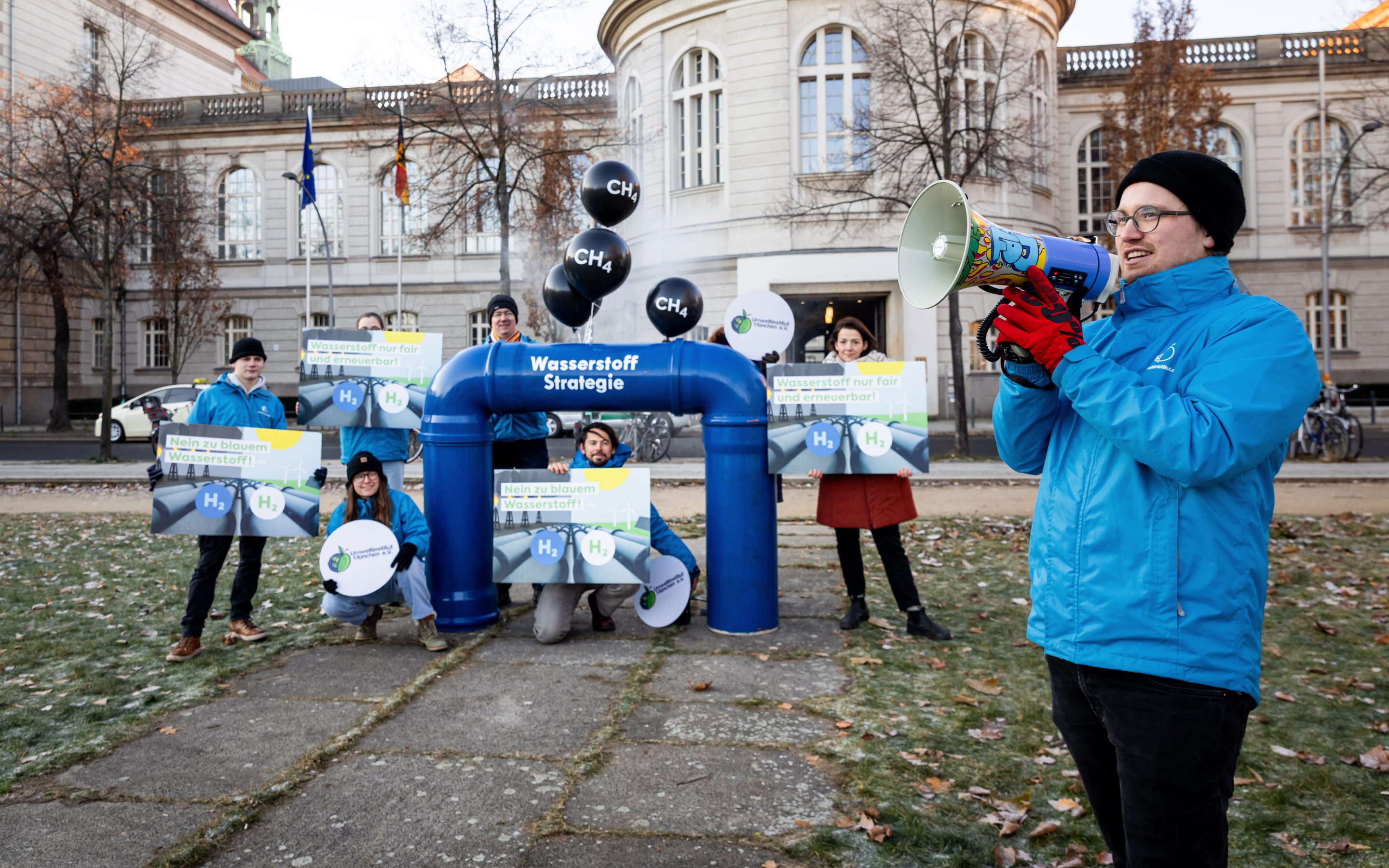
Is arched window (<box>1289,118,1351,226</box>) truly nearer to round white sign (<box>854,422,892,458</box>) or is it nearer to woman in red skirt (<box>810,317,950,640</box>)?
round white sign (<box>854,422,892,458</box>)

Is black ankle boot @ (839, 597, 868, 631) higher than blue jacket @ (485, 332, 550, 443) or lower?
lower

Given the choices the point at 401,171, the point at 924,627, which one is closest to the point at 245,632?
the point at 924,627

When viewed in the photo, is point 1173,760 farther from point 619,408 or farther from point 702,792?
point 619,408

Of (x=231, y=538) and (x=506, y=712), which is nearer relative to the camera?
(x=506, y=712)

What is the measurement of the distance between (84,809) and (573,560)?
2.87 meters

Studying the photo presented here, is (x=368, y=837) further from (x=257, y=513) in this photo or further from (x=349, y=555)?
(x=257, y=513)

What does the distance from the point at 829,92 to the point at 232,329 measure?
25.5 metres

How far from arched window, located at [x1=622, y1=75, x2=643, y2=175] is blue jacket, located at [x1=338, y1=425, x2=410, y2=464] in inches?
879

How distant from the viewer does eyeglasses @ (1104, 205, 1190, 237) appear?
6.78ft

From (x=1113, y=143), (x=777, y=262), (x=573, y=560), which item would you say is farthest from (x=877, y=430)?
(x=1113, y=143)

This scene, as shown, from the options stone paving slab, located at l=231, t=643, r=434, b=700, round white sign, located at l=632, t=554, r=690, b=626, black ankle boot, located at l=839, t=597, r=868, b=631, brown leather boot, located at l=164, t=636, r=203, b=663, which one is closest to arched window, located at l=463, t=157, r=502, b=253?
round white sign, located at l=632, t=554, r=690, b=626

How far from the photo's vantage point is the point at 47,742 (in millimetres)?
4223

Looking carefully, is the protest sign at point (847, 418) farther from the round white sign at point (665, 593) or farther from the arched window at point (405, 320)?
the arched window at point (405, 320)

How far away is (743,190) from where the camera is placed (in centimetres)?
2748
